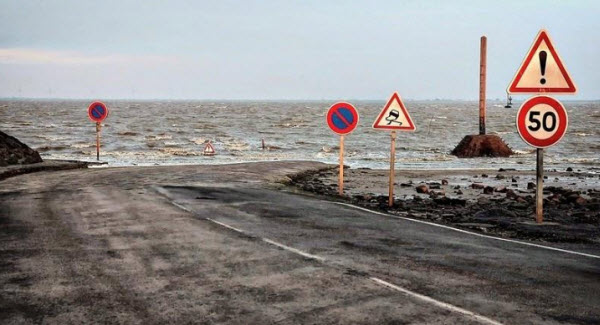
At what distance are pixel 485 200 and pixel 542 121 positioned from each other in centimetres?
526

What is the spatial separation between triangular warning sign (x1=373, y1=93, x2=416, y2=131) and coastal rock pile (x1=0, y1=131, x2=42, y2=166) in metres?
12.7

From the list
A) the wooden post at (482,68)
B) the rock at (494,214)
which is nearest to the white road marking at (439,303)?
the rock at (494,214)

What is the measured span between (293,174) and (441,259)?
12.5m

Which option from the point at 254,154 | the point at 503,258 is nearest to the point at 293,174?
the point at 503,258

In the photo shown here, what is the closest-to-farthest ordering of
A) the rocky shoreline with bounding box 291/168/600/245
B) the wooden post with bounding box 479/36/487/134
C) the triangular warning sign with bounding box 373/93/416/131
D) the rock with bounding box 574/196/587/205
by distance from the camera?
the rocky shoreline with bounding box 291/168/600/245, the triangular warning sign with bounding box 373/93/416/131, the rock with bounding box 574/196/587/205, the wooden post with bounding box 479/36/487/134

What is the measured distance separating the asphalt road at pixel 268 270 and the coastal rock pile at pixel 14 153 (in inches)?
361

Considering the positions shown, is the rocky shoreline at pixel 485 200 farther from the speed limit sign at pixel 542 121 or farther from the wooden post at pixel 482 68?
the wooden post at pixel 482 68

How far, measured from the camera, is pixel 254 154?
3509 cm

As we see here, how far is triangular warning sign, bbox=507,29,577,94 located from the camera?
8.92m

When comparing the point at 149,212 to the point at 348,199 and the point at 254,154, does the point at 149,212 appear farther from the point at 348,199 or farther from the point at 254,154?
the point at 254,154

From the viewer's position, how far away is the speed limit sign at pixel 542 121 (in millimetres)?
8906

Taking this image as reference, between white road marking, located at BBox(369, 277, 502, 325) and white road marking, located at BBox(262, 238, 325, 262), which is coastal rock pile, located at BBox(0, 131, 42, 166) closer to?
white road marking, located at BBox(262, 238, 325, 262)

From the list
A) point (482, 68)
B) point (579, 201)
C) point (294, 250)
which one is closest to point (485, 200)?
point (579, 201)

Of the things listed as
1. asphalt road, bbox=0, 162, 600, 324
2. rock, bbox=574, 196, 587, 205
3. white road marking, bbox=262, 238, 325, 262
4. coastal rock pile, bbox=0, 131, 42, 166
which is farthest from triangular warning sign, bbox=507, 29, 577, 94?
coastal rock pile, bbox=0, 131, 42, 166
